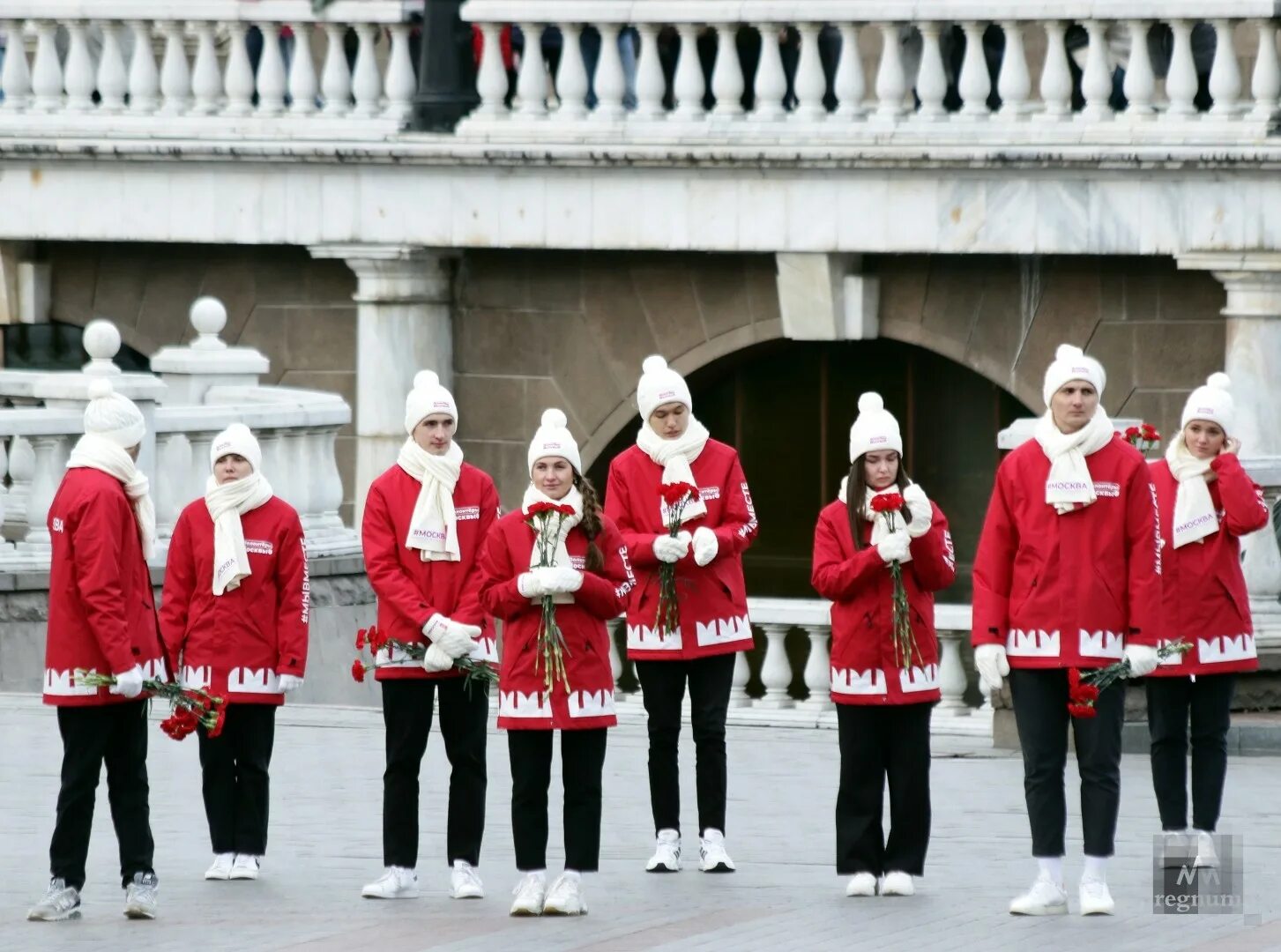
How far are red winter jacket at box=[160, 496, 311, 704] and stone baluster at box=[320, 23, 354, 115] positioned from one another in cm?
767

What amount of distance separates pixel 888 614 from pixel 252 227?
883 centimetres

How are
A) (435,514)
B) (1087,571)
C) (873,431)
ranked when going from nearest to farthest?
(1087,571) < (873,431) < (435,514)

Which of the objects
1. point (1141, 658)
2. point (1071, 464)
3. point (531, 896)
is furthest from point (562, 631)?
point (1141, 658)

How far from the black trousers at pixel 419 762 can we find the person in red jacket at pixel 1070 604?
5.23 feet

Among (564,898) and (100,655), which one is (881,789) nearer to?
(564,898)

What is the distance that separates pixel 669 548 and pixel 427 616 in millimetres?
940

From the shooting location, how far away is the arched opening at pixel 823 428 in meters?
18.1

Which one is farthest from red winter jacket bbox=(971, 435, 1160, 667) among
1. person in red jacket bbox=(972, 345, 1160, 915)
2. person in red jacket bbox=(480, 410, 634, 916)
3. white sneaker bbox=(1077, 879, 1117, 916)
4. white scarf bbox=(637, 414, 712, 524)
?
white scarf bbox=(637, 414, 712, 524)

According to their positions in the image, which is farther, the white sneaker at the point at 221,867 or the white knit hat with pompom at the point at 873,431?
the white sneaker at the point at 221,867

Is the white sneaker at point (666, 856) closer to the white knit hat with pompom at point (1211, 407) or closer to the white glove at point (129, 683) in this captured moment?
the white glove at point (129, 683)

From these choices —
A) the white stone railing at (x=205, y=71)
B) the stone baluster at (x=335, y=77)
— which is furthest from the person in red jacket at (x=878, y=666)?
the stone baluster at (x=335, y=77)

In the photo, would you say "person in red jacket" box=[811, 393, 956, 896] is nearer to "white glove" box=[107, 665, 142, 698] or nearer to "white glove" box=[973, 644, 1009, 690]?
"white glove" box=[973, 644, 1009, 690]

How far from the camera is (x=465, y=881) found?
9875mm

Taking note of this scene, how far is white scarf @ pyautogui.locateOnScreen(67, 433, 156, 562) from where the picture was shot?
9.64m
